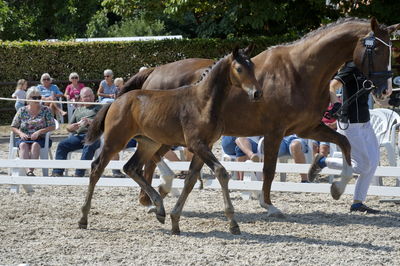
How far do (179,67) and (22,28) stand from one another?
787 inches

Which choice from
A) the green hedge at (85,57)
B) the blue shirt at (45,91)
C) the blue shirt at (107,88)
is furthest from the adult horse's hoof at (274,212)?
the green hedge at (85,57)

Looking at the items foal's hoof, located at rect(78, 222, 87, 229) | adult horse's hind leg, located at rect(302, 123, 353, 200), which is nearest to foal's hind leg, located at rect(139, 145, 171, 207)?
foal's hoof, located at rect(78, 222, 87, 229)

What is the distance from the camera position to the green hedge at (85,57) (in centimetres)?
2177

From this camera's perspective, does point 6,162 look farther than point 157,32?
No

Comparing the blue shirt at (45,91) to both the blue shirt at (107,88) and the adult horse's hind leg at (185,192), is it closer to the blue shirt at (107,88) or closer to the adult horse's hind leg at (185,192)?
the blue shirt at (107,88)

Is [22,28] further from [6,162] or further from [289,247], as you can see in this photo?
[289,247]

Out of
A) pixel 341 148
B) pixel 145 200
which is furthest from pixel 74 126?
pixel 341 148

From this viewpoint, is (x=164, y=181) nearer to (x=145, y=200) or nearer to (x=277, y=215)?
(x=145, y=200)

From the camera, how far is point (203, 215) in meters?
8.51

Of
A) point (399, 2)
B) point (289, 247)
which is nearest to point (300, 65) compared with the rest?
point (289, 247)

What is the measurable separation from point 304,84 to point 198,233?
193 centimetres

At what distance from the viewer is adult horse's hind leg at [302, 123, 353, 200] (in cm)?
815

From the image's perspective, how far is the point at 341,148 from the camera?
8219mm

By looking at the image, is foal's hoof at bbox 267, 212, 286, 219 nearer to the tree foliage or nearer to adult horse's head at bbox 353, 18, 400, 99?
adult horse's head at bbox 353, 18, 400, 99
